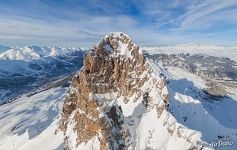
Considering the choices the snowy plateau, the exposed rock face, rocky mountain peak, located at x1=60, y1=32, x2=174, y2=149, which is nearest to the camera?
the snowy plateau

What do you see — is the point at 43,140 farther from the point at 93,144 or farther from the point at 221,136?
the point at 221,136

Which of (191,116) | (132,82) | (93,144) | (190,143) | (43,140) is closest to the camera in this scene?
(190,143)

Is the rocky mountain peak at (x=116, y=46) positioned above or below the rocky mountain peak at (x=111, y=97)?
above

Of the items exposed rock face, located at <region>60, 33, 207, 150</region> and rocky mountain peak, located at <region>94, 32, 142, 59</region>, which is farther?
rocky mountain peak, located at <region>94, 32, 142, 59</region>

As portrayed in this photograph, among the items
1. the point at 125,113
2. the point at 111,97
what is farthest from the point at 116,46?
the point at 125,113

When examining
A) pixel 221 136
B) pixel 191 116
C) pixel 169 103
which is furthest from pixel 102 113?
pixel 221 136

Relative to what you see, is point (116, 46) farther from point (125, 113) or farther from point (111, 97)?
point (125, 113)

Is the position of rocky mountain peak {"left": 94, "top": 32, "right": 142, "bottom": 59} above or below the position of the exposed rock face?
above

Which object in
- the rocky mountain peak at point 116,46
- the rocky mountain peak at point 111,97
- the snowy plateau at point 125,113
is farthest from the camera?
the rocky mountain peak at point 116,46
